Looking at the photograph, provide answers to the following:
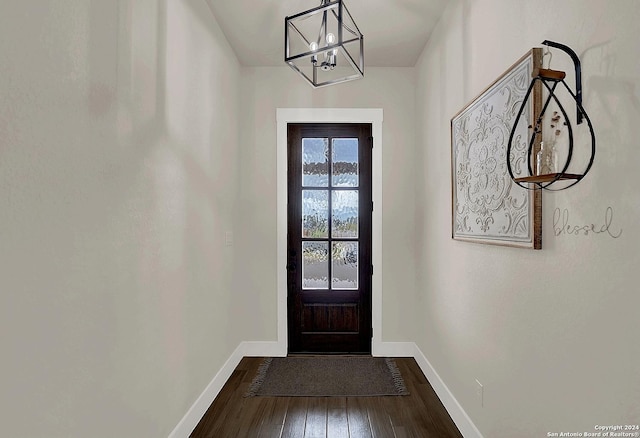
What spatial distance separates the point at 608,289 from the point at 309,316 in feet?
9.19

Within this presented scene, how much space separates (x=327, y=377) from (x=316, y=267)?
996mm

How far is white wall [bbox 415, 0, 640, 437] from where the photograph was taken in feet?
3.47

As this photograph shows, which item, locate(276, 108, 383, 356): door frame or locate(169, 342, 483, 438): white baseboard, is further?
locate(276, 108, 383, 356): door frame

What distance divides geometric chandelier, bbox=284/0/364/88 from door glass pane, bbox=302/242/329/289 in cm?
147

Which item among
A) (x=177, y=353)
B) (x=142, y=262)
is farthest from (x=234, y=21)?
(x=177, y=353)

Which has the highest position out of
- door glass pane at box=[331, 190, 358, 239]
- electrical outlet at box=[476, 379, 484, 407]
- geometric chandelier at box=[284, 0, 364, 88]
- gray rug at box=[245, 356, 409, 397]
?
geometric chandelier at box=[284, 0, 364, 88]

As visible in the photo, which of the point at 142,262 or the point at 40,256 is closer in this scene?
the point at 40,256

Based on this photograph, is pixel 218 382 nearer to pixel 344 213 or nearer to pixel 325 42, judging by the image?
pixel 344 213

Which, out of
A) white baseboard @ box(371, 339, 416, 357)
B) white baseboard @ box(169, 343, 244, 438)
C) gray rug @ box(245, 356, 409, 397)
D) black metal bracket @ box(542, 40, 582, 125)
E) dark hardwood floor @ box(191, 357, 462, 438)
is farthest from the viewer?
white baseboard @ box(371, 339, 416, 357)

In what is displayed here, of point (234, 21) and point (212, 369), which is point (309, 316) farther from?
point (234, 21)

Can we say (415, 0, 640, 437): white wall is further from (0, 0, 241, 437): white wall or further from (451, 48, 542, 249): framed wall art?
(0, 0, 241, 437): white wall

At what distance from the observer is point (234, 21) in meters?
2.83

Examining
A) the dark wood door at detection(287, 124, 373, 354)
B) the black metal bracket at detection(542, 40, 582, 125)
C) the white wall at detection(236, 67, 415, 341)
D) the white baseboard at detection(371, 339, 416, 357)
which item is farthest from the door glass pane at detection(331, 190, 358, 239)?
the black metal bracket at detection(542, 40, 582, 125)

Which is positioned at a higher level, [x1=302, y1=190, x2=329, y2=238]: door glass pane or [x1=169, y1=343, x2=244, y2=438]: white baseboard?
[x1=302, y1=190, x2=329, y2=238]: door glass pane
